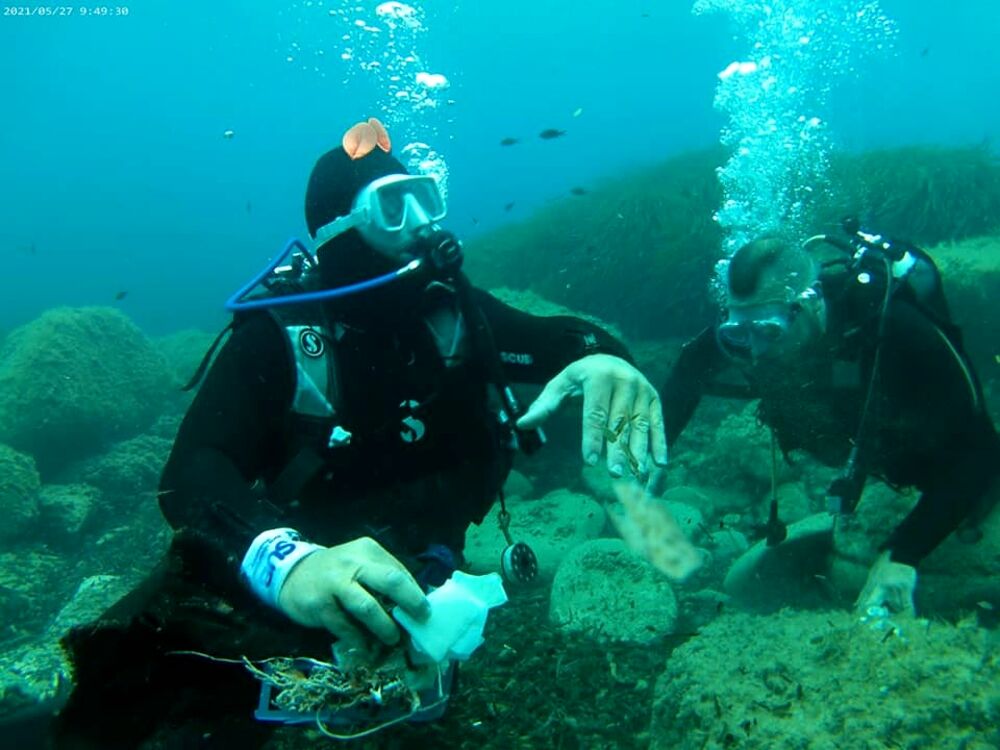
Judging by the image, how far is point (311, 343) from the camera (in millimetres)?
2783

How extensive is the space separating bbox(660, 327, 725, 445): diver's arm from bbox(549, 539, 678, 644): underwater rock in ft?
3.84

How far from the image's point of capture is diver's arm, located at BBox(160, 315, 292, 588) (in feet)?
6.32

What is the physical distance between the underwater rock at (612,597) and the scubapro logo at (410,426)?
6.41ft

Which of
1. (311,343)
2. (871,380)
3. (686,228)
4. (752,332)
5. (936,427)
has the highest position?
(311,343)

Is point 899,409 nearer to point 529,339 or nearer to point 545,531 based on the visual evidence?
point 529,339

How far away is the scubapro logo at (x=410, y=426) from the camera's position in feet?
9.76

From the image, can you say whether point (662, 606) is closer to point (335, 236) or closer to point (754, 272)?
point (754, 272)

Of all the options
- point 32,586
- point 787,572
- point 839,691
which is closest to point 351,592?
point 839,691

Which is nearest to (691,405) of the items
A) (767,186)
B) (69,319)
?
(767,186)

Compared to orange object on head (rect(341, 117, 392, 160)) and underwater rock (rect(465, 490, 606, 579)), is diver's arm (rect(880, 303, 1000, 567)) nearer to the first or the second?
underwater rock (rect(465, 490, 606, 579))

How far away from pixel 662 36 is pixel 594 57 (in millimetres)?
11262

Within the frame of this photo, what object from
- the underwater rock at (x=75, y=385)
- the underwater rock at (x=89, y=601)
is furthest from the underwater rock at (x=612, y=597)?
Result: the underwater rock at (x=75, y=385)

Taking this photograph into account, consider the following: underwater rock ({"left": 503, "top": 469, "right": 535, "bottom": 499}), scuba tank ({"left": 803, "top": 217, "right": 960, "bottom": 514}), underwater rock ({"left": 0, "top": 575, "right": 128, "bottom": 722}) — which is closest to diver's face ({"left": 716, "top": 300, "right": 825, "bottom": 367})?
scuba tank ({"left": 803, "top": 217, "right": 960, "bottom": 514})

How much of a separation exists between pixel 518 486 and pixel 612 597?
3312mm
